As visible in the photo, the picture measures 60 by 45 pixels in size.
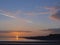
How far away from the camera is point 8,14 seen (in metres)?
1.06

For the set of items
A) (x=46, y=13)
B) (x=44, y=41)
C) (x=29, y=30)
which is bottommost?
(x=44, y=41)

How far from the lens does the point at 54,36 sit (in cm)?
104

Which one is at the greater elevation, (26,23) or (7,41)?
(26,23)

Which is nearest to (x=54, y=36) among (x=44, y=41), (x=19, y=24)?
(x=44, y=41)

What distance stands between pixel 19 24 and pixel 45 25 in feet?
1.19

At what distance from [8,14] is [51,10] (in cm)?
61

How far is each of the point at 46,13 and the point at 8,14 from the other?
535 millimetres

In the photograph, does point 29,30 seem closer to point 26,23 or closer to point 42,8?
point 26,23

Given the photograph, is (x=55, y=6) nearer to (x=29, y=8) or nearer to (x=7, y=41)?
(x=29, y=8)

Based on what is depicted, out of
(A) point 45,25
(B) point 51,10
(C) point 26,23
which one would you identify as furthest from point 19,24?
(B) point 51,10

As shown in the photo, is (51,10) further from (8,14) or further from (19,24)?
(8,14)

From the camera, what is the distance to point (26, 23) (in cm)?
105

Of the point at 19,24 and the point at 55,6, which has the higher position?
the point at 55,6

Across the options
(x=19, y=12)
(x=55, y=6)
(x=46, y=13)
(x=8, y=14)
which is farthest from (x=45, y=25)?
(x=8, y=14)
